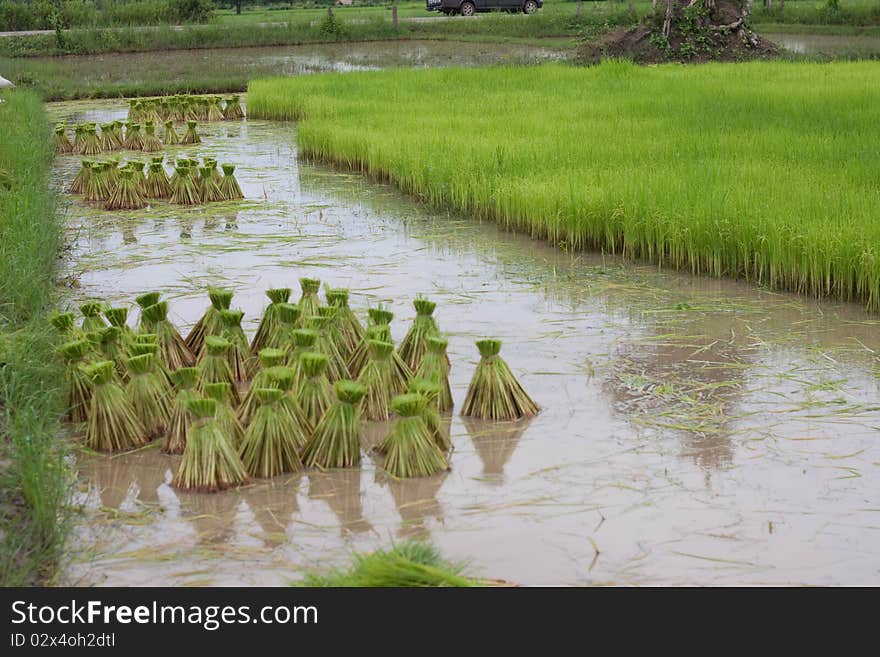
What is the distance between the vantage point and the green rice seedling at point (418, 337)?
15.4ft

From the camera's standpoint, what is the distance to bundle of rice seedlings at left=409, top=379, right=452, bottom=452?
3.92 m

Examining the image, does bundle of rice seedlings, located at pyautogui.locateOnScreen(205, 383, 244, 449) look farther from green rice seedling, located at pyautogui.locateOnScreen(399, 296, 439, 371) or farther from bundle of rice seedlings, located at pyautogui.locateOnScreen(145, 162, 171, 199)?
bundle of rice seedlings, located at pyautogui.locateOnScreen(145, 162, 171, 199)

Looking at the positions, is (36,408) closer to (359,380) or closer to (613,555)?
(359,380)

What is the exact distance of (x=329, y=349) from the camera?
4.57 metres

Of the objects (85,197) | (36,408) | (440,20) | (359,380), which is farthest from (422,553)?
(440,20)

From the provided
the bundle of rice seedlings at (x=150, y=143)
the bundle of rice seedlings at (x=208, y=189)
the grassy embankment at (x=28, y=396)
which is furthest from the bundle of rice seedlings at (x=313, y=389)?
the bundle of rice seedlings at (x=150, y=143)

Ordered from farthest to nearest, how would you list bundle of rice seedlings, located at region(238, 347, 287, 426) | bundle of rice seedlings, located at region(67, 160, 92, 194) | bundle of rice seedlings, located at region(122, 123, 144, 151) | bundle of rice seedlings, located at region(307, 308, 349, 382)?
bundle of rice seedlings, located at region(122, 123, 144, 151)
bundle of rice seedlings, located at region(67, 160, 92, 194)
bundle of rice seedlings, located at region(307, 308, 349, 382)
bundle of rice seedlings, located at region(238, 347, 287, 426)

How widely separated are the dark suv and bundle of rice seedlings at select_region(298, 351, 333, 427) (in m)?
28.7

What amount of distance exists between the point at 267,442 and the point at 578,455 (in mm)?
1089

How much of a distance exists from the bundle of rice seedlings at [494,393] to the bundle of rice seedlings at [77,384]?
1.44 m

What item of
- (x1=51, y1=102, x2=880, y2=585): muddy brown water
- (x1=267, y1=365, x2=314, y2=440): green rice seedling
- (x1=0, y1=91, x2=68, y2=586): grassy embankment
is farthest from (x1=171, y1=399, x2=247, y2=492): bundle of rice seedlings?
(x1=0, y1=91, x2=68, y2=586): grassy embankment

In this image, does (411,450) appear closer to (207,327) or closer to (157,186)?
(207,327)

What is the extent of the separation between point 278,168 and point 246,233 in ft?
9.03

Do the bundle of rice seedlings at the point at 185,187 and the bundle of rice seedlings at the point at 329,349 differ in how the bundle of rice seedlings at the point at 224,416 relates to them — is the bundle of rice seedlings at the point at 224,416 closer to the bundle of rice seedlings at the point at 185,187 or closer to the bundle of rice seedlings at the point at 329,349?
the bundle of rice seedlings at the point at 329,349
